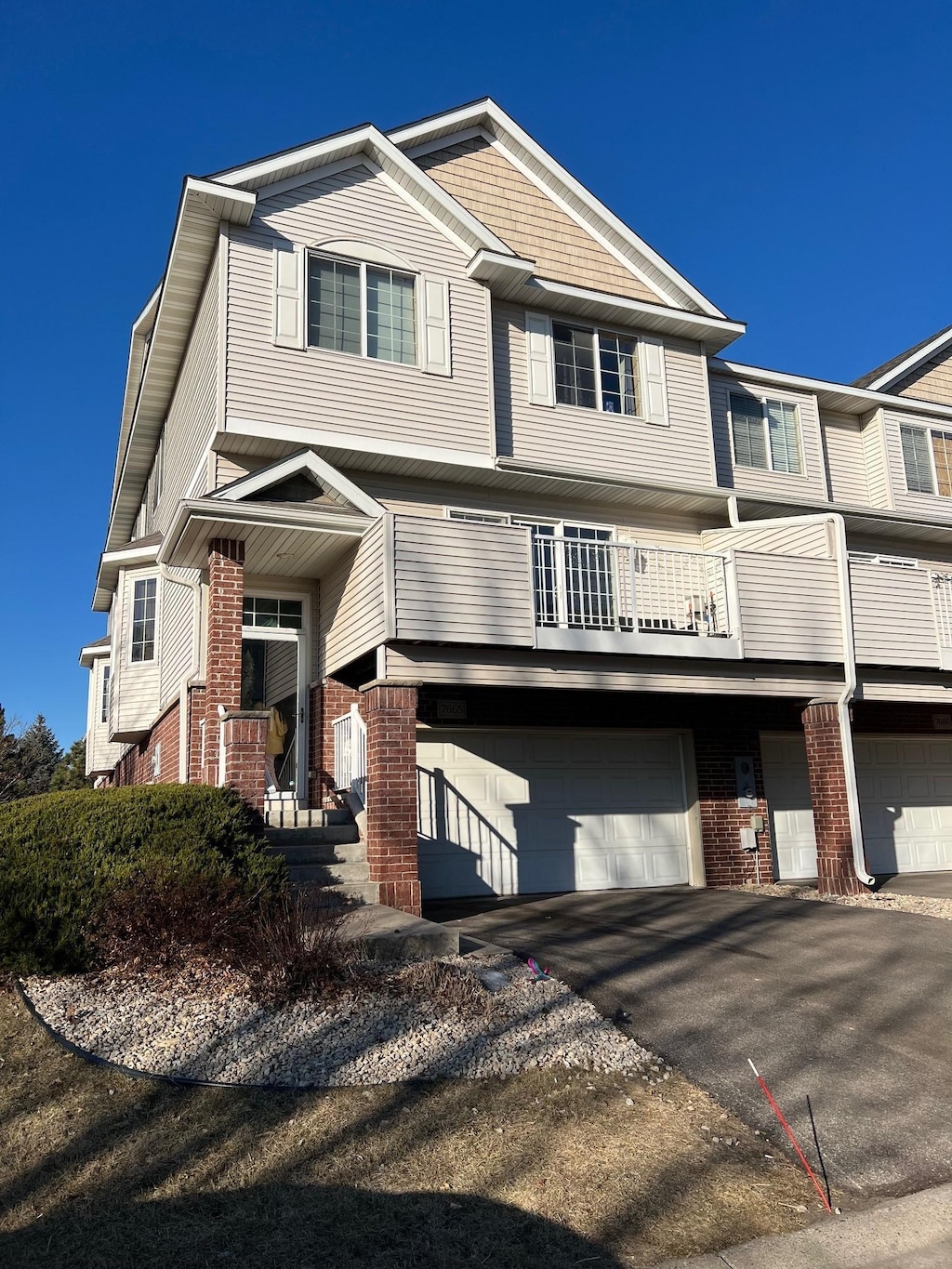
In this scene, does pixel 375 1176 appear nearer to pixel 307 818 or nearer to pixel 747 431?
pixel 307 818

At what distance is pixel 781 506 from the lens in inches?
588

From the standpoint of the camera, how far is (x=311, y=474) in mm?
10695

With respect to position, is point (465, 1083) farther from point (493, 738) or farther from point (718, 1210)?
point (493, 738)

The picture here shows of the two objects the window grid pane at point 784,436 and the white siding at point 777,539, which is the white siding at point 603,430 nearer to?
the white siding at point 777,539

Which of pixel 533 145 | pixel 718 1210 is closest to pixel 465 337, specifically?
pixel 533 145

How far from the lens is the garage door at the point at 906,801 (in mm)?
15273

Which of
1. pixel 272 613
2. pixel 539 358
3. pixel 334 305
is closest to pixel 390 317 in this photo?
pixel 334 305

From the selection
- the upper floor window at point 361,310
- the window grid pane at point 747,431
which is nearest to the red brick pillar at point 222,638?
the upper floor window at point 361,310

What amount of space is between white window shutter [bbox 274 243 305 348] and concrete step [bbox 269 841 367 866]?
586 cm

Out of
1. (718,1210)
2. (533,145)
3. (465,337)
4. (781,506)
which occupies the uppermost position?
(533,145)

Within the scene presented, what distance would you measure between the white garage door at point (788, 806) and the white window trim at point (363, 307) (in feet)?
24.6

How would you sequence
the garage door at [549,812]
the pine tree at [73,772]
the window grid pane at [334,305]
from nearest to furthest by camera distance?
the window grid pane at [334,305] → the garage door at [549,812] → the pine tree at [73,772]

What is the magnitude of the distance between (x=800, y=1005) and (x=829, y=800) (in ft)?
20.1

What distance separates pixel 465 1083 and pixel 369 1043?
585 mm
